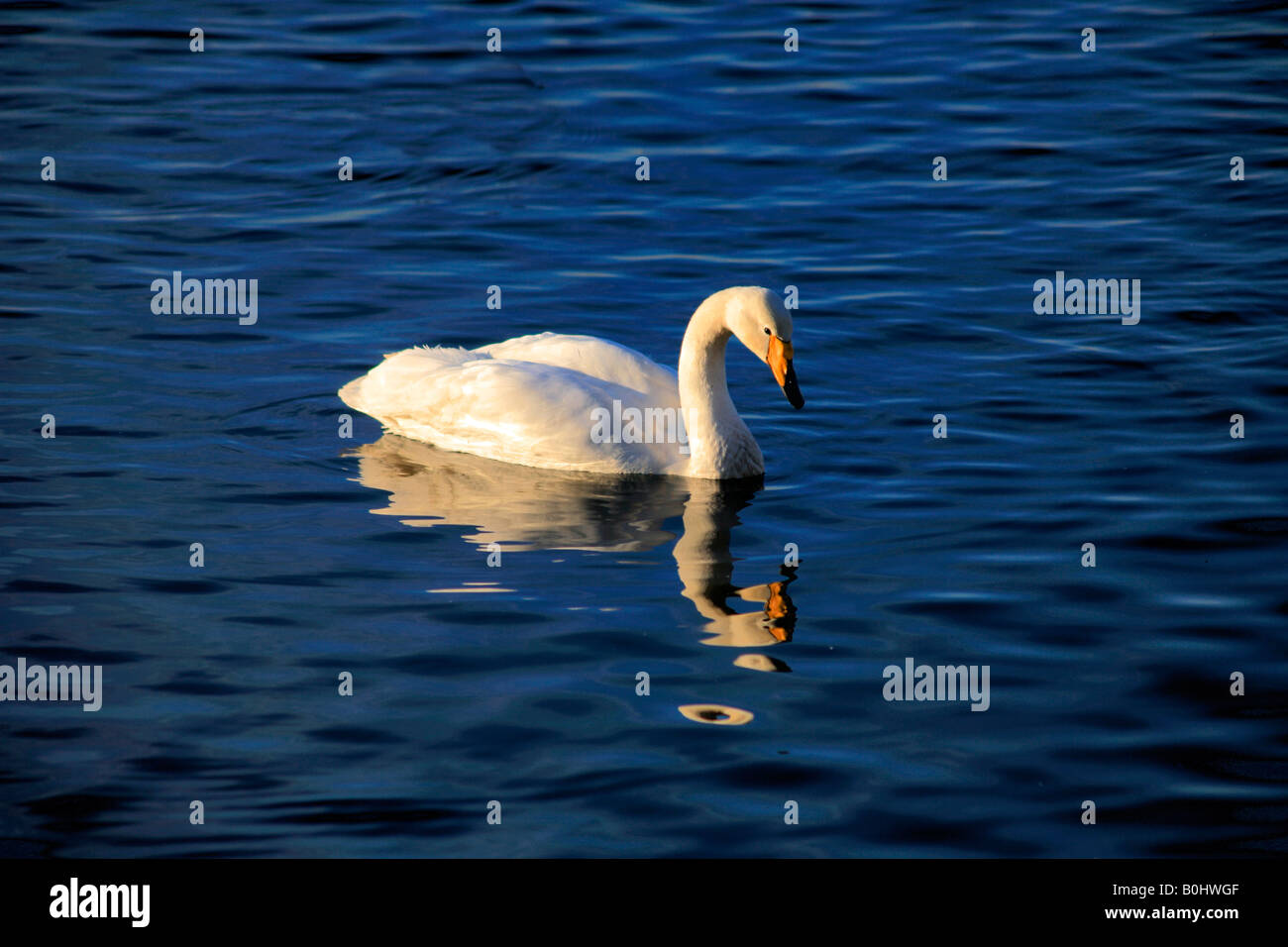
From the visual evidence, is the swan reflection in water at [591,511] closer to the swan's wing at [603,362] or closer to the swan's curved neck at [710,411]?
the swan's curved neck at [710,411]

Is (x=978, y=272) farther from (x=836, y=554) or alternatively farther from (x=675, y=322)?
(x=836, y=554)

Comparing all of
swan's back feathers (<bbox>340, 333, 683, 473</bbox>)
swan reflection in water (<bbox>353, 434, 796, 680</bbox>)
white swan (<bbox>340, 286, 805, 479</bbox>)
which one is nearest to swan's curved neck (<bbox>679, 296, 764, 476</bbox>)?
white swan (<bbox>340, 286, 805, 479</bbox>)

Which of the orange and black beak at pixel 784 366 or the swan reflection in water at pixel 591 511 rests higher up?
the orange and black beak at pixel 784 366

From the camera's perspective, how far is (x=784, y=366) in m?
10.3

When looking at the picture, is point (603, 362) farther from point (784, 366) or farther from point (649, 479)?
point (784, 366)

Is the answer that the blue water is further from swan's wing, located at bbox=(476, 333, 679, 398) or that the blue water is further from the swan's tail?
swan's wing, located at bbox=(476, 333, 679, 398)

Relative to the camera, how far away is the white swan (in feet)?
34.8

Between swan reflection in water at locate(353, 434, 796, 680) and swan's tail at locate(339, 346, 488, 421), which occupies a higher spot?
swan's tail at locate(339, 346, 488, 421)

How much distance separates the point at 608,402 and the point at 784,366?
1.16 metres

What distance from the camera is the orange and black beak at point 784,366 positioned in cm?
1028

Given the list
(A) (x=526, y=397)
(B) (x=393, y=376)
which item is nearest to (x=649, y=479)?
(A) (x=526, y=397)

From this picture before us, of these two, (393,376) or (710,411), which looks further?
A: (393,376)

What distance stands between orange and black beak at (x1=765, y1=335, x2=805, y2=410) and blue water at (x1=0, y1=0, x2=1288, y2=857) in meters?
0.64

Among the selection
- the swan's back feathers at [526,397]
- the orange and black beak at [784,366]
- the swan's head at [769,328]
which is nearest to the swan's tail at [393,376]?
the swan's back feathers at [526,397]
